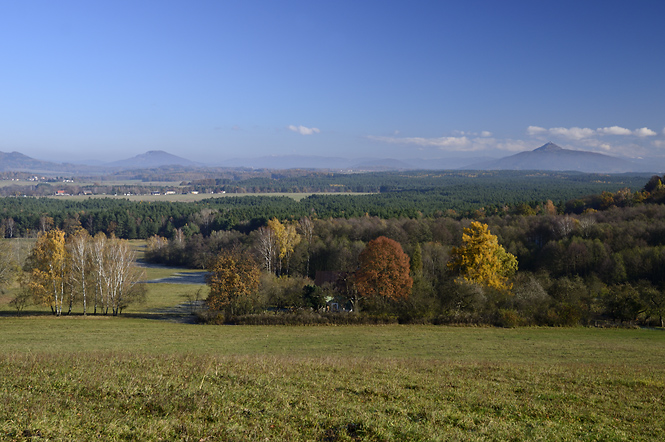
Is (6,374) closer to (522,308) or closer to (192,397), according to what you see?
(192,397)

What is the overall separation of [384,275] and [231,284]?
47.7 ft

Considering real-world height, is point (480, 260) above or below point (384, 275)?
above

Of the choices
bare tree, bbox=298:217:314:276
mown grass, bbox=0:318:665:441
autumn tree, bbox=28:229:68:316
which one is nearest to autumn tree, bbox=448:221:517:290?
mown grass, bbox=0:318:665:441

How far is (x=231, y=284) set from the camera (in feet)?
129

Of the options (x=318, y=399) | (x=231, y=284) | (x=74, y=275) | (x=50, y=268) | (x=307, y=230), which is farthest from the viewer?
(x=307, y=230)

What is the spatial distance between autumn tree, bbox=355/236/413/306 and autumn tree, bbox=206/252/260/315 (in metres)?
10.5

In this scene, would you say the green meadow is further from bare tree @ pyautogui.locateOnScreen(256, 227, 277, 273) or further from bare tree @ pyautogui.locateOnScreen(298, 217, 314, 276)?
bare tree @ pyautogui.locateOnScreen(298, 217, 314, 276)

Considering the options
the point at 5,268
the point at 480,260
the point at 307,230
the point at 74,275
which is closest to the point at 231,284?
the point at 74,275

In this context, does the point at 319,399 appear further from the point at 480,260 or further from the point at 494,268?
the point at 494,268

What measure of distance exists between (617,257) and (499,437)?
53.3 m

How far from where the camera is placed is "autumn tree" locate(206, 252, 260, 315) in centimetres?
3922

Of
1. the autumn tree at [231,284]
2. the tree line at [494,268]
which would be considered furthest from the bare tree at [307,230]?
the autumn tree at [231,284]

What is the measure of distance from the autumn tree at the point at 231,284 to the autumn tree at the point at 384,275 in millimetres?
10463

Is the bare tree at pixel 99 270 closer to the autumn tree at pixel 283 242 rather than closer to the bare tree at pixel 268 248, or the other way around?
the bare tree at pixel 268 248
